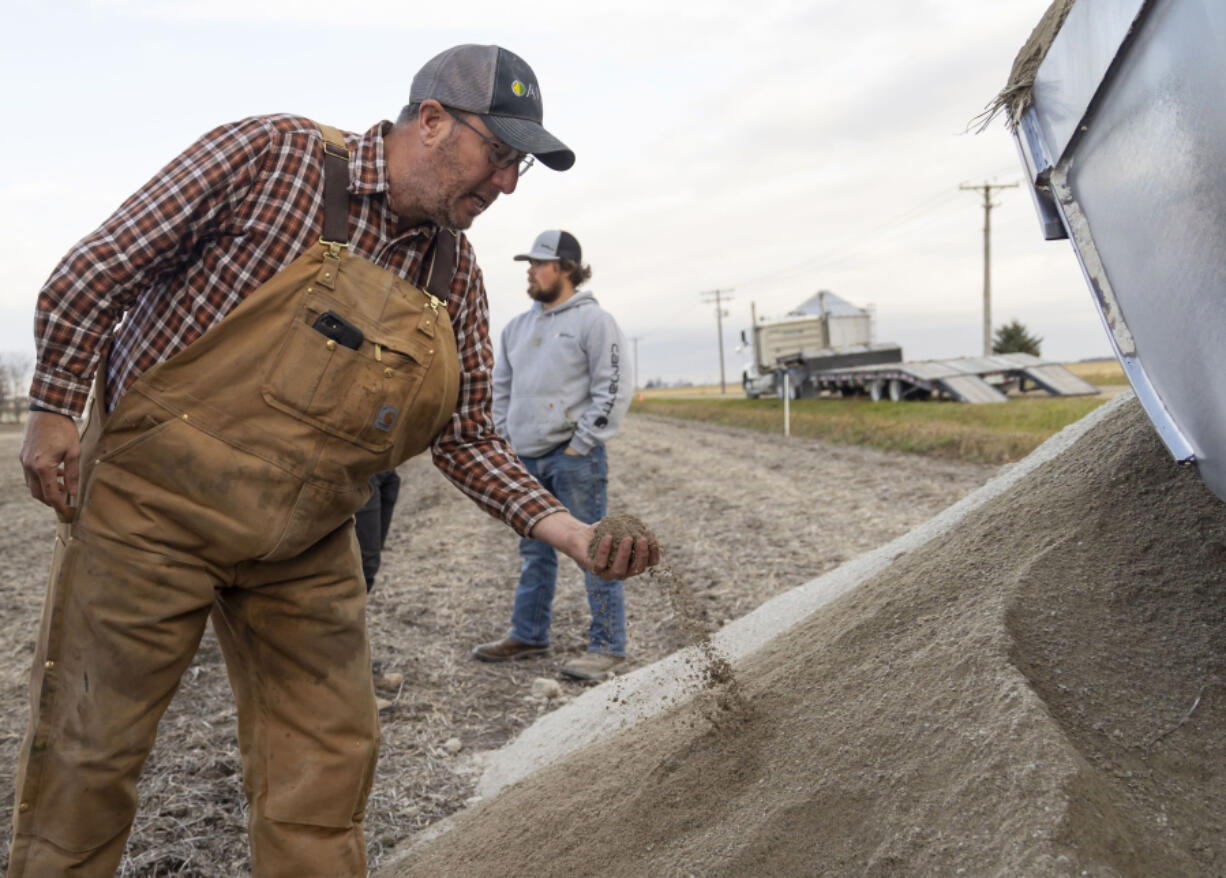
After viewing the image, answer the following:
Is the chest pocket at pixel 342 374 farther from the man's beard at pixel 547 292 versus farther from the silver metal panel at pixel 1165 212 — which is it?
the man's beard at pixel 547 292

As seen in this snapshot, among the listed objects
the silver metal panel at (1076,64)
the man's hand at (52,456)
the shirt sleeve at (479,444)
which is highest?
the silver metal panel at (1076,64)

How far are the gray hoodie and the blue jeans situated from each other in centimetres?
9

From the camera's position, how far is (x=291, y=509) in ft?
6.74

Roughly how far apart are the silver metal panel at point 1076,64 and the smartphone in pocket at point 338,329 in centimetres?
159

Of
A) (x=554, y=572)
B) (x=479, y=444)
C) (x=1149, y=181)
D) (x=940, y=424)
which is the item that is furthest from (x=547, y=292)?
(x=940, y=424)

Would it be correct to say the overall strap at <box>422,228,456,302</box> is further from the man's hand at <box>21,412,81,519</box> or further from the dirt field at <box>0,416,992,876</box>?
the dirt field at <box>0,416,992,876</box>

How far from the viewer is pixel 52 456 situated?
6.33 ft

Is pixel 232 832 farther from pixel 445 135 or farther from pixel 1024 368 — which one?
pixel 1024 368

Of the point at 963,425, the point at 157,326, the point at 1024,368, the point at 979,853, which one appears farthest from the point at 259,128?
the point at 1024,368

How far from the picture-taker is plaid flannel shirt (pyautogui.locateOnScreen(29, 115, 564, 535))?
1.92m

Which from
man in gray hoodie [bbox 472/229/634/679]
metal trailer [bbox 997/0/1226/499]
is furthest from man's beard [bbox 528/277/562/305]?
metal trailer [bbox 997/0/1226/499]

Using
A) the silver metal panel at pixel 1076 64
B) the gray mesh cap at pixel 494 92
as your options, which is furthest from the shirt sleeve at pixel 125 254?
the silver metal panel at pixel 1076 64

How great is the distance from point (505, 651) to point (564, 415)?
1.23m

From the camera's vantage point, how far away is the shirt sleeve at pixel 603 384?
A: 15.0 feet
